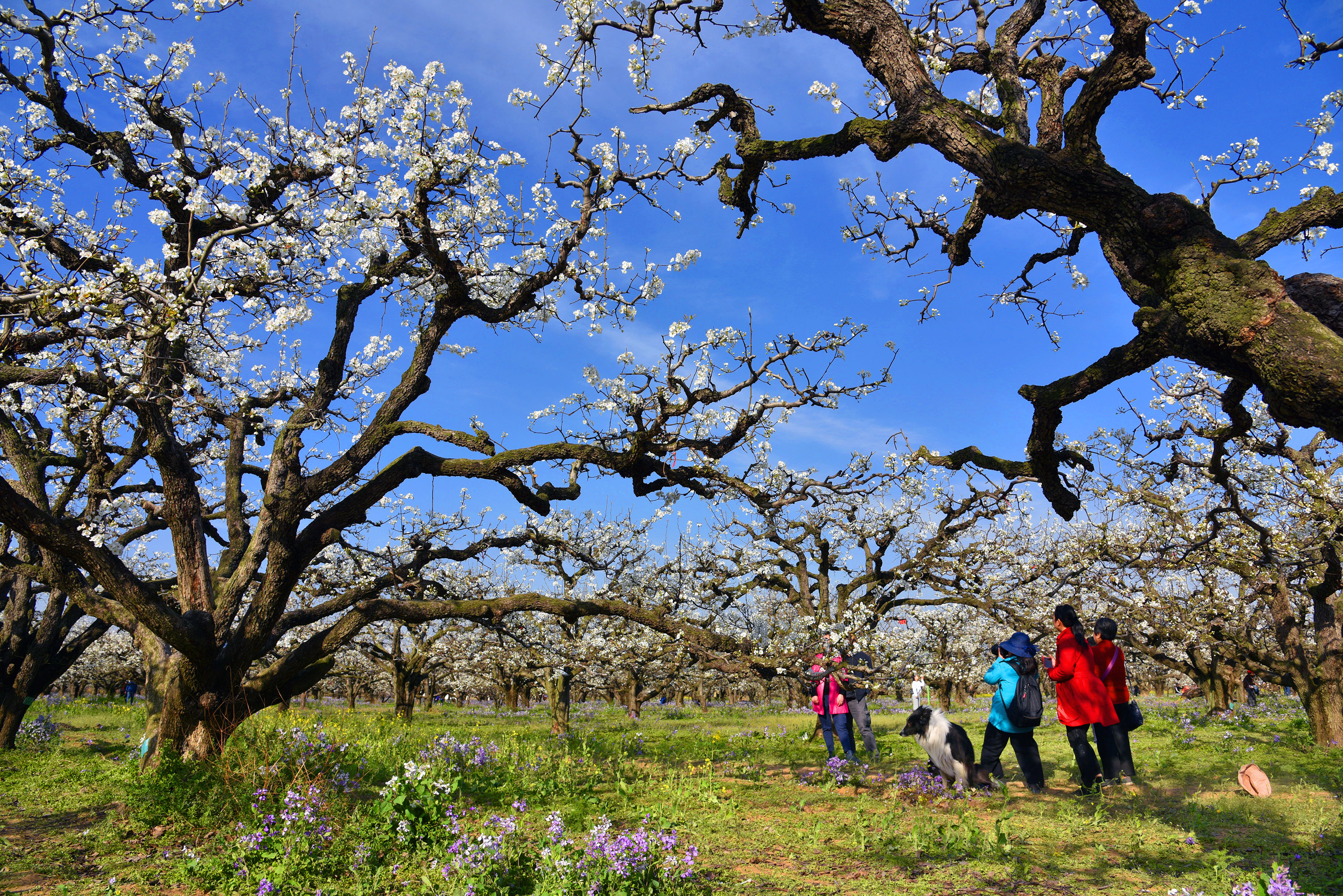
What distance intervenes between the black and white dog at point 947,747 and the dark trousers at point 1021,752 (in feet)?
1.15

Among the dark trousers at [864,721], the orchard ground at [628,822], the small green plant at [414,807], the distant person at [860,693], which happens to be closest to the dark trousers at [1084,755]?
the orchard ground at [628,822]

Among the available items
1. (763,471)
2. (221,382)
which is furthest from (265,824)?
(763,471)

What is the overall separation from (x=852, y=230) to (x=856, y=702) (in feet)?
26.6

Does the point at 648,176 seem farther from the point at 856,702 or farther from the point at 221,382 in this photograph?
the point at 856,702

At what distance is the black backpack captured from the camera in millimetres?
8438

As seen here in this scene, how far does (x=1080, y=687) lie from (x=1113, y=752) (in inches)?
41.9

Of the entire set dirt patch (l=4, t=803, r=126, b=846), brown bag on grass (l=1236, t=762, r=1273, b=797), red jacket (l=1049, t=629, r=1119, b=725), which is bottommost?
brown bag on grass (l=1236, t=762, r=1273, b=797)

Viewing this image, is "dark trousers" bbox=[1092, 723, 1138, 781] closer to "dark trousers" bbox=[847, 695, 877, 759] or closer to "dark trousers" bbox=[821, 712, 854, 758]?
"dark trousers" bbox=[821, 712, 854, 758]

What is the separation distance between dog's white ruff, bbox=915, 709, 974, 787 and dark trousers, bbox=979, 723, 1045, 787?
15.6 inches

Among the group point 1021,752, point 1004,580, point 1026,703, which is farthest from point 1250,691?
point 1026,703

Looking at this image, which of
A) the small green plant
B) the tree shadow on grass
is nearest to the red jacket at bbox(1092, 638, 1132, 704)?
the tree shadow on grass

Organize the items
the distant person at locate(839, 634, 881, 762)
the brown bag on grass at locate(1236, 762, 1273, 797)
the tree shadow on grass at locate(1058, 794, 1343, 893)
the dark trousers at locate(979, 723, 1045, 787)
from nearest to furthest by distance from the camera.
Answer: the tree shadow on grass at locate(1058, 794, 1343, 893), the brown bag on grass at locate(1236, 762, 1273, 797), the dark trousers at locate(979, 723, 1045, 787), the distant person at locate(839, 634, 881, 762)

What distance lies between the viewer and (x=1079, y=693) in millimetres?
8430

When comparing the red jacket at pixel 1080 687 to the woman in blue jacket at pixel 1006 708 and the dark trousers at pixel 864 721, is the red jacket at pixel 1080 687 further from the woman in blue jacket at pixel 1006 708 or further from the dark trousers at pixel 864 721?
the dark trousers at pixel 864 721
